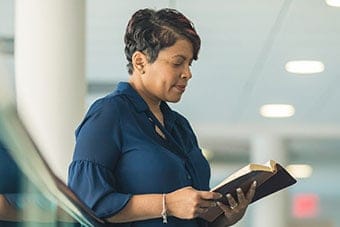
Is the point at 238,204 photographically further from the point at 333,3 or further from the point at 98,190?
the point at 333,3

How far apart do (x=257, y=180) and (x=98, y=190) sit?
39 centimetres

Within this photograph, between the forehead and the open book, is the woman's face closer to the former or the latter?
the forehead

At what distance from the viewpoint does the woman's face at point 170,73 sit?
2461 mm

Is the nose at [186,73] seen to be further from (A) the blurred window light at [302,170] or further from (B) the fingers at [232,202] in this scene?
(A) the blurred window light at [302,170]

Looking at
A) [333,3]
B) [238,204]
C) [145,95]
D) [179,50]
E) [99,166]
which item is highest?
[333,3]

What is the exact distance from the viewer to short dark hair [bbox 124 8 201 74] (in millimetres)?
2486

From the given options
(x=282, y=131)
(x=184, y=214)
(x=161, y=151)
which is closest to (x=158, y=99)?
(x=161, y=151)

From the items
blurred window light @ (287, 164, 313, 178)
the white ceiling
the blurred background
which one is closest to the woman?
the blurred background

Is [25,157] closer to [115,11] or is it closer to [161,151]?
[161,151]

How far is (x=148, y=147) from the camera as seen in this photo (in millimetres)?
2348

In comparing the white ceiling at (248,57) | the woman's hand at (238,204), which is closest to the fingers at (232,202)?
the woman's hand at (238,204)

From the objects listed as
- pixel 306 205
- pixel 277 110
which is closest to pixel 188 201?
pixel 277 110

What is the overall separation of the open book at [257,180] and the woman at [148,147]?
26 millimetres

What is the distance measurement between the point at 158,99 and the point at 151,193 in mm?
277
